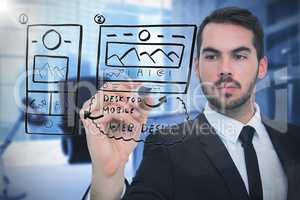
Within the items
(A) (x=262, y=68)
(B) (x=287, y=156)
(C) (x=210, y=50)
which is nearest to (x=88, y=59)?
(C) (x=210, y=50)

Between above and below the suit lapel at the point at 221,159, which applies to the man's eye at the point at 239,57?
above

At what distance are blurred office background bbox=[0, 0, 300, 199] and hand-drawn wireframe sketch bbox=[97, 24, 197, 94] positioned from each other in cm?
4

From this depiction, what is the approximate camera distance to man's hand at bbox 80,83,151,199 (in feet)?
6.29

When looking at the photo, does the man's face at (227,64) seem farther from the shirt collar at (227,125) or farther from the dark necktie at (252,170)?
the dark necktie at (252,170)

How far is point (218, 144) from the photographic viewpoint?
1.93 m

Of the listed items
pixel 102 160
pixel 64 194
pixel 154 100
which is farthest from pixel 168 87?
pixel 64 194

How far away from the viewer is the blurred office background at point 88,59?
74.8 inches

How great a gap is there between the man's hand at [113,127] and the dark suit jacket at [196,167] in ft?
0.32

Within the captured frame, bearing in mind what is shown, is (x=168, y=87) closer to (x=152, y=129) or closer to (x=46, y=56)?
(x=152, y=129)

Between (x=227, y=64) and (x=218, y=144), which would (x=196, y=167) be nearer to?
(x=218, y=144)

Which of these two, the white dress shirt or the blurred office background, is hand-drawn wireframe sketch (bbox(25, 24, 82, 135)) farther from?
the white dress shirt

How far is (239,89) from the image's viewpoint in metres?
1.90

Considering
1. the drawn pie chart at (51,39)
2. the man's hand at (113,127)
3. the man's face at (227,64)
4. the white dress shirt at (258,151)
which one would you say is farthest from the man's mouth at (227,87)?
the drawn pie chart at (51,39)

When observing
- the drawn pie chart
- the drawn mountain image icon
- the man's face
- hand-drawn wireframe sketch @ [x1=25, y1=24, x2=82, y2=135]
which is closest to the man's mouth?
the man's face
